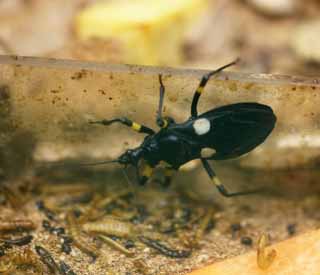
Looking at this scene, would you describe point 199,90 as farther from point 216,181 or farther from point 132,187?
point 132,187

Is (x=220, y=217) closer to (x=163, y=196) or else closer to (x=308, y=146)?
(x=163, y=196)

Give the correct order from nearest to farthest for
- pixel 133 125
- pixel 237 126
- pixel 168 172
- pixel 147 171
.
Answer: pixel 237 126 → pixel 133 125 → pixel 147 171 → pixel 168 172

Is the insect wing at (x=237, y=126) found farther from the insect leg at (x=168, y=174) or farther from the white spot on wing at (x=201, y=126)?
the insect leg at (x=168, y=174)

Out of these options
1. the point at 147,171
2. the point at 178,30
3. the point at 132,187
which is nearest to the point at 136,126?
the point at 147,171

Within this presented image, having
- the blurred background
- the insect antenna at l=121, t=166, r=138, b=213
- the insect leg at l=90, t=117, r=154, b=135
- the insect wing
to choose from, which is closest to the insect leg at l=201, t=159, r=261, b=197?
the insect wing

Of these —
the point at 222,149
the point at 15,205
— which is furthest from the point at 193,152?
the point at 15,205

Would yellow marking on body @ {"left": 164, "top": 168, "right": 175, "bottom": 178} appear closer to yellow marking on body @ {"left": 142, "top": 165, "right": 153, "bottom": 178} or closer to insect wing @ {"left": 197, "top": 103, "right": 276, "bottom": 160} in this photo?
yellow marking on body @ {"left": 142, "top": 165, "right": 153, "bottom": 178}

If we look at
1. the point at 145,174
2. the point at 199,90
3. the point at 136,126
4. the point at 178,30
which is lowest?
the point at 145,174
